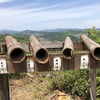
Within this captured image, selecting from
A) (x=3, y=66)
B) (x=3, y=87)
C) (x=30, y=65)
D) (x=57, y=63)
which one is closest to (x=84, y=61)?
(x=57, y=63)

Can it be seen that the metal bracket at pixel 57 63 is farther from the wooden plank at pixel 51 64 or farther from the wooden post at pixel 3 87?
the wooden post at pixel 3 87

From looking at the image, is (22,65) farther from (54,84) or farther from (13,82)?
(13,82)

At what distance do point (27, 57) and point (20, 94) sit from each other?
23.3ft

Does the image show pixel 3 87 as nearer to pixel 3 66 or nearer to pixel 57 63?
pixel 3 66

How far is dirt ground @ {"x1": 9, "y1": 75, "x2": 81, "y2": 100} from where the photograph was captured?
32.5ft

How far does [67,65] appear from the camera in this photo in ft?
12.3

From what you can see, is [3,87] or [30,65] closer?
[30,65]

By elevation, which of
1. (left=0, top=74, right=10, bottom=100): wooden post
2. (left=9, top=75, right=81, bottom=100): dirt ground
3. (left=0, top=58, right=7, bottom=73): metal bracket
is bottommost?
(left=9, top=75, right=81, bottom=100): dirt ground

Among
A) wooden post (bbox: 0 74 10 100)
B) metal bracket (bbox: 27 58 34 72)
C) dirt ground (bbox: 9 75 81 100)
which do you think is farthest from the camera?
dirt ground (bbox: 9 75 81 100)

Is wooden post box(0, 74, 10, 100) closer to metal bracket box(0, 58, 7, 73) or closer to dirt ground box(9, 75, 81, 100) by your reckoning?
metal bracket box(0, 58, 7, 73)

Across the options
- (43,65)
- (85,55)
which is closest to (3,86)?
(43,65)

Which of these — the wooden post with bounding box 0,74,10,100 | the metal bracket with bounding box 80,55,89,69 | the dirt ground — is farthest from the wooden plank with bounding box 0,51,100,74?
the dirt ground

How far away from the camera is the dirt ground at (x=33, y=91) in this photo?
390 inches

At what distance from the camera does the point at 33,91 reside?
10.8 m
